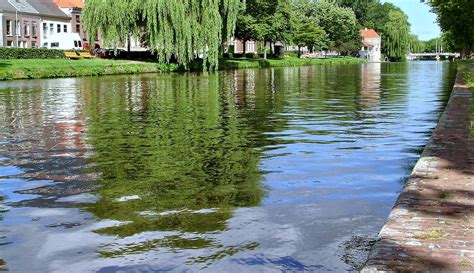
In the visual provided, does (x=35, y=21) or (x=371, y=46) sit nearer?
(x=35, y=21)

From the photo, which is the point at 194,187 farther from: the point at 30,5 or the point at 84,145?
the point at 30,5

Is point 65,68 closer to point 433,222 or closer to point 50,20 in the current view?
point 50,20

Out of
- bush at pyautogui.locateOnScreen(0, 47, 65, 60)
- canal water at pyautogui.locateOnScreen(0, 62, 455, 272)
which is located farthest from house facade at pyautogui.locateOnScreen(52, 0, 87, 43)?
canal water at pyautogui.locateOnScreen(0, 62, 455, 272)

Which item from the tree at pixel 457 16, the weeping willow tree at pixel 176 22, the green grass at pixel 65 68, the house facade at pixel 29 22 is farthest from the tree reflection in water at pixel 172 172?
the house facade at pixel 29 22

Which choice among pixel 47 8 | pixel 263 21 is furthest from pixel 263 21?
pixel 47 8

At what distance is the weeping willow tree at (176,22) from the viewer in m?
46.9

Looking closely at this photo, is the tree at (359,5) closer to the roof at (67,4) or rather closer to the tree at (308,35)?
the tree at (308,35)

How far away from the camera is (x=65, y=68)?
50125mm

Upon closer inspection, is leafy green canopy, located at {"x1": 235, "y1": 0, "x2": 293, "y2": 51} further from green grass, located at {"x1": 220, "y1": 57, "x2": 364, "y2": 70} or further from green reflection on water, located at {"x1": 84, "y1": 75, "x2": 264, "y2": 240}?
green reflection on water, located at {"x1": 84, "y1": 75, "x2": 264, "y2": 240}

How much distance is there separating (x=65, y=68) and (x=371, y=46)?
120247 mm

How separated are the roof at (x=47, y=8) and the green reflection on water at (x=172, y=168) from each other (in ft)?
207

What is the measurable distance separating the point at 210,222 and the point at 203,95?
21.0 meters

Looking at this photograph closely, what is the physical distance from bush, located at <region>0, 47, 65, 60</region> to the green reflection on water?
3861 centimetres

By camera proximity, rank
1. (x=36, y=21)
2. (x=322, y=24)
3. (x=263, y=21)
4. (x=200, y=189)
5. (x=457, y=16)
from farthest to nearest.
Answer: (x=322, y=24) → (x=263, y=21) → (x=36, y=21) → (x=457, y=16) → (x=200, y=189)
